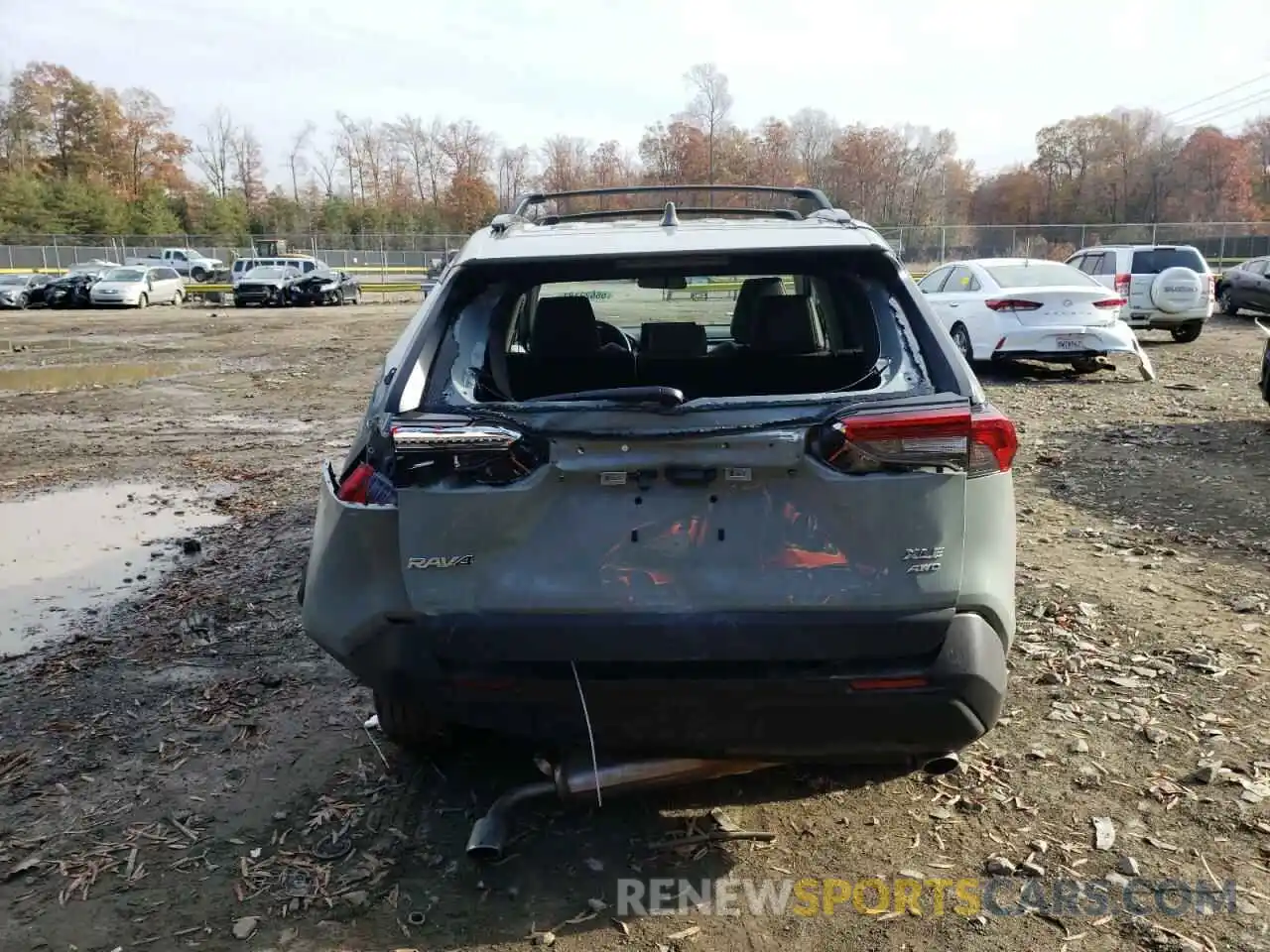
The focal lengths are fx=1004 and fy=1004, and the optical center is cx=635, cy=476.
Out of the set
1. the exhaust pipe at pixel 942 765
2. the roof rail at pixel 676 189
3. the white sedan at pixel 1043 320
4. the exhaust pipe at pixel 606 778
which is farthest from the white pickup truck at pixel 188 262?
the exhaust pipe at pixel 942 765

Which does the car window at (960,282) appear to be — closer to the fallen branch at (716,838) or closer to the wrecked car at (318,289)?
the fallen branch at (716,838)

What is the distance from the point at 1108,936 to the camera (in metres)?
2.61

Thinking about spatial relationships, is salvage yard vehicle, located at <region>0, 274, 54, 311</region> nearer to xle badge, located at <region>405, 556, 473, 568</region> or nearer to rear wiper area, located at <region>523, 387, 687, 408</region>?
xle badge, located at <region>405, 556, 473, 568</region>

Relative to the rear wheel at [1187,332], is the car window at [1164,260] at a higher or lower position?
higher

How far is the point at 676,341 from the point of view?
4016 mm

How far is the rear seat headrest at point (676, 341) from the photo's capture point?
13.1 ft

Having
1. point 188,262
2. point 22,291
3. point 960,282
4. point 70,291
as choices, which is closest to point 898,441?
point 960,282

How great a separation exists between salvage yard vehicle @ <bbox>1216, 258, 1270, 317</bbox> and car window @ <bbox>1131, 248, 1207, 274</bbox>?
5.22 meters

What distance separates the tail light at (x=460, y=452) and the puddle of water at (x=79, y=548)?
10.6 feet

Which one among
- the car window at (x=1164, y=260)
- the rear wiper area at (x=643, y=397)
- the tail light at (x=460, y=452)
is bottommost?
the tail light at (x=460, y=452)

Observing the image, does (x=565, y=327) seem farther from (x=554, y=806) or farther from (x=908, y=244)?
(x=908, y=244)

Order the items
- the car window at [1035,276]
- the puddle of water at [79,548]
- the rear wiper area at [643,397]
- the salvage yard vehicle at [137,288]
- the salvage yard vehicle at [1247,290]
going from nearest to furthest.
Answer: the rear wiper area at [643,397] < the puddle of water at [79,548] < the car window at [1035,276] < the salvage yard vehicle at [1247,290] < the salvage yard vehicle at [137,288]

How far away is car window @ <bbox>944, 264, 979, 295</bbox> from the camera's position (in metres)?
13.7

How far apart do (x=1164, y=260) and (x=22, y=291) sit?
118 ft
